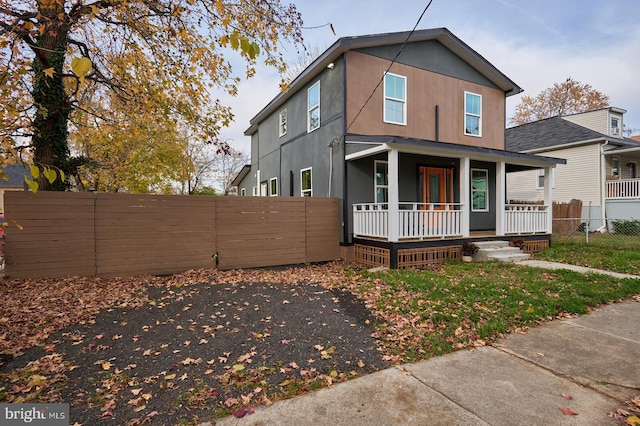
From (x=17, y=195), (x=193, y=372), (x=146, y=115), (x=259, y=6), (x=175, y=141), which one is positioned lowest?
(x=193, y=372)

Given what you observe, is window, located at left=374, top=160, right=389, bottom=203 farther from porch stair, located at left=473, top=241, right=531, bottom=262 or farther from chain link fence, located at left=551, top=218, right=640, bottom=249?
chain link fence, located at left=551, top=218, right=640, bottom=249

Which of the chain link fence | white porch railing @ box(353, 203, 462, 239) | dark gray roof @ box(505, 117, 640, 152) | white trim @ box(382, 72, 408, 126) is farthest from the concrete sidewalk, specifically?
dark gray roof @ box(505, 117, 640, 152)

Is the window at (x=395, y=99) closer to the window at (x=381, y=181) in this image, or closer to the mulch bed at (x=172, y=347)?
the window at (x=381, y=181)

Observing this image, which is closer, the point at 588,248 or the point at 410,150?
the point at 410,150

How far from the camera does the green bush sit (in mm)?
13973

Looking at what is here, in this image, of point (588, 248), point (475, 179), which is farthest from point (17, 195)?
point (588, 248)

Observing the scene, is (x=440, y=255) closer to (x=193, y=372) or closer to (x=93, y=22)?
(x=193, y=372)

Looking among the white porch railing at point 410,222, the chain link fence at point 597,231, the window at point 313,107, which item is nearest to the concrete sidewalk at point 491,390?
the white porch railing at point 410,222

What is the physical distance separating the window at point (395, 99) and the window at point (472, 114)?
3067mm

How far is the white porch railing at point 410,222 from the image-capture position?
841 centimetres

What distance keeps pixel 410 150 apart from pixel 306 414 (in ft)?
23.2

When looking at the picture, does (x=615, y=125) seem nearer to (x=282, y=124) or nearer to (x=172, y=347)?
(x=282, y=124)

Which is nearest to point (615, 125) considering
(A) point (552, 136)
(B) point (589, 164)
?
(A) point (552, 136)

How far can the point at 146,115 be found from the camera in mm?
8094
